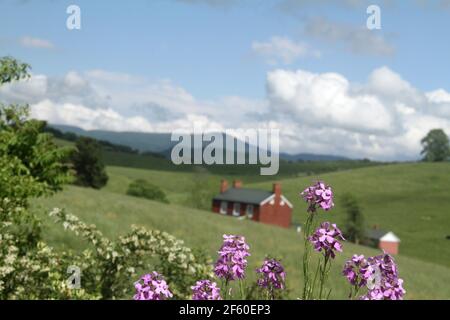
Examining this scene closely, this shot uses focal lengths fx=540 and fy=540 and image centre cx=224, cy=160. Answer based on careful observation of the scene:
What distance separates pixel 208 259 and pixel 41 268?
12.4 feet

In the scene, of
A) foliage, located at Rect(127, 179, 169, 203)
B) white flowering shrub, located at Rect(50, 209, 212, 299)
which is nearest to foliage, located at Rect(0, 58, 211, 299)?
white flowering shrub, located at Rect(50, 209, 212, 299)

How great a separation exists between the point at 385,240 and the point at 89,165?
2136 inches

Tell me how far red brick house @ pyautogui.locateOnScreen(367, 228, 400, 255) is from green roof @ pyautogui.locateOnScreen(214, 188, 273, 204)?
73.9 feet

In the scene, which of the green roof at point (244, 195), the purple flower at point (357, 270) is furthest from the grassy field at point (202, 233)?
the green roof at point (244, 195)

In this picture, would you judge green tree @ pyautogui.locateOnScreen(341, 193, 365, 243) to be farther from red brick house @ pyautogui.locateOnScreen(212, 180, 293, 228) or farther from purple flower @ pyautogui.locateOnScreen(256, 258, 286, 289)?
purple flower @ pyautogui.locateOnScreen(256, 258, 286, 289)

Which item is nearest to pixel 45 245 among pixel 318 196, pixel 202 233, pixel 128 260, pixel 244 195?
pixel 128 260

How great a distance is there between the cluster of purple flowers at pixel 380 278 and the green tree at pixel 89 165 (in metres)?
90.8

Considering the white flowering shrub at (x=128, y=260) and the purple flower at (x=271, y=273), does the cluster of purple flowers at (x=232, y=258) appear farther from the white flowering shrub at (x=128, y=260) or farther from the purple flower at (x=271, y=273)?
the white flowering shrub at (x=128, y=260)

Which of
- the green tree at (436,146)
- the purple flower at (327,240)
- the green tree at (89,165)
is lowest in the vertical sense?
the purple flower at (327,240)

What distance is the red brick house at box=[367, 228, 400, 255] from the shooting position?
318 ft

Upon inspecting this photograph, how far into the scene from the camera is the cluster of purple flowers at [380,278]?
3518mm
